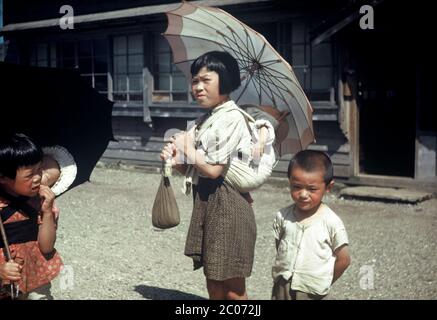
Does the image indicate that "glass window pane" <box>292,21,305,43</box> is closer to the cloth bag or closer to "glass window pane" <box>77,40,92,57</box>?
"glass window pane" <box>77,40,92,57</box>

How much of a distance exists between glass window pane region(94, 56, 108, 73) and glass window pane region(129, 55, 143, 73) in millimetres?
753

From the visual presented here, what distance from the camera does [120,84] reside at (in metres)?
11.6

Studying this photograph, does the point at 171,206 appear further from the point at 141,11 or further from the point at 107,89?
the point at 107,89

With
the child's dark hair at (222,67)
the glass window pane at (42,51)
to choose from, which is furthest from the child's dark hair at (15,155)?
the glass window pane at (42,51)

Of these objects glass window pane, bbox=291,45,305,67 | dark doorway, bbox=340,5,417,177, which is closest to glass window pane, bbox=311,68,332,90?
glass window pane, bbox=291,45,305,67

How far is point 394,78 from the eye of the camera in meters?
8.74

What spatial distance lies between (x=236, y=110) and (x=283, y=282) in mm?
910

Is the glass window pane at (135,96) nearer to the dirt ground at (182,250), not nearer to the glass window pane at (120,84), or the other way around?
the glass window pane at (120,84)

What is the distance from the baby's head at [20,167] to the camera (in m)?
2.39

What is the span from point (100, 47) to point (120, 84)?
1045 mm

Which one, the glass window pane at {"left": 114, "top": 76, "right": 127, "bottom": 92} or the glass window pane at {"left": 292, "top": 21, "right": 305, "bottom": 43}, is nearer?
the glass window pane at {"left": 292, "top": 21, "right": 305, "bottom": 43}

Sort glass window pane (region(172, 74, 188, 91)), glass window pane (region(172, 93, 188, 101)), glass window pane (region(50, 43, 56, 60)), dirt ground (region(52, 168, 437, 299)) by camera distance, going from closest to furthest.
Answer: dirt ground (region(52, 168, 437, 299)) → glass window pane (region(172, 93, 188, 101)) → glass window pane (region(172, 74, 188, 91)) → glass window pane (region(50, 43, 56, 60))

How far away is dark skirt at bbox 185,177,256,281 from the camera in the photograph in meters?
2.69

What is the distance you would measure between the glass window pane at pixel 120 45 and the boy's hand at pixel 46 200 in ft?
30.6
